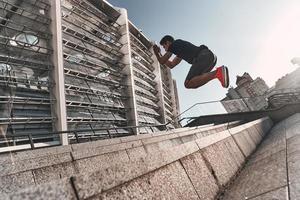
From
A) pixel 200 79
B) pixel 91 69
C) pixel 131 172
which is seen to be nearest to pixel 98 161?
pixel 200 79

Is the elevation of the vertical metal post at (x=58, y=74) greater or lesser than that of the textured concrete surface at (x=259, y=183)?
greater

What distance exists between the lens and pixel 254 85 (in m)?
47.8

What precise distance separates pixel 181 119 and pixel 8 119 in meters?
12.3

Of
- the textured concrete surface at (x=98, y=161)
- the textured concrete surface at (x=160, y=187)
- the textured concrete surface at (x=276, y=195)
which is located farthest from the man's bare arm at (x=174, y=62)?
the textured concrete surface at (x=276, y=195)

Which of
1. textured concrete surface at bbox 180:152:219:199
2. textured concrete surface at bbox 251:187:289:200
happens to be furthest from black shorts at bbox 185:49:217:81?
textured concrete surface at bbox 251:187:289:200

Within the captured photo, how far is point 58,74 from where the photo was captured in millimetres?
13141

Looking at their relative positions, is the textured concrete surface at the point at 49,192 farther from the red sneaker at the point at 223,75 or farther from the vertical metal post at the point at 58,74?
the vertical metal post at the point at 58,74

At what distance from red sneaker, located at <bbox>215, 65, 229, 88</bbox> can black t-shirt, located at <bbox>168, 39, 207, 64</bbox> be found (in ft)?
2.57

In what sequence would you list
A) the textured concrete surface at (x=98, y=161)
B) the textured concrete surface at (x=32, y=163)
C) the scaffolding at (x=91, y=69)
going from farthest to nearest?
the scaffolding at (x=91, y=69) → the textured concrete surface at (x=98, y=161) → the textured concrete surface at (x=32, y=163)

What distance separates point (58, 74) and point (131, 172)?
12021mm

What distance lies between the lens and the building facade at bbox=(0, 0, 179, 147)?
11695 millimetres

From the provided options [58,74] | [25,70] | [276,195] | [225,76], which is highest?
[25,70]

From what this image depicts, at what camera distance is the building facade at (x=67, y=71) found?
11.7 meters

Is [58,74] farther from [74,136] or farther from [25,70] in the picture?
[74,136]
